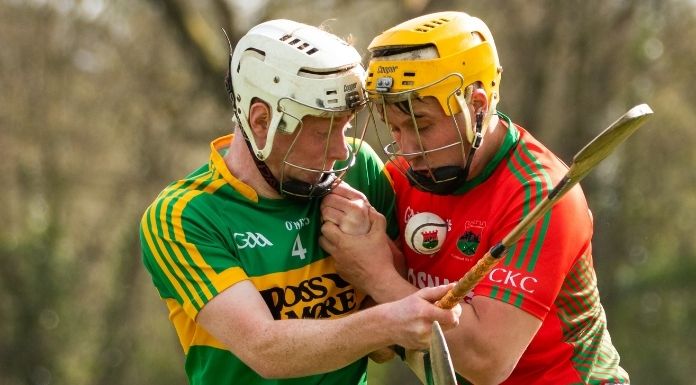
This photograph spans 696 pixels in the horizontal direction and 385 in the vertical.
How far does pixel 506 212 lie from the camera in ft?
15.9

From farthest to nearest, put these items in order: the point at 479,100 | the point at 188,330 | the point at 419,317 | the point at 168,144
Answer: the point at 168,144 → the point at 188,330 → the point at 479,100 → the point at 419,317

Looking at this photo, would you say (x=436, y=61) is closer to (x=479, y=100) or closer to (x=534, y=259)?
(x=479, y=100)

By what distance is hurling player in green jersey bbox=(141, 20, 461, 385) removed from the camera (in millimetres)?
4703

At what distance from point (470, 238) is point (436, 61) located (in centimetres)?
71

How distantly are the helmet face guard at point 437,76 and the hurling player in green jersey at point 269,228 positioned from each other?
0.14m

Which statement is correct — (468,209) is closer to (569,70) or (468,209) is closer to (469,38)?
(469,38)

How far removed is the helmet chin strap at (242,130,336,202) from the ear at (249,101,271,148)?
59mm

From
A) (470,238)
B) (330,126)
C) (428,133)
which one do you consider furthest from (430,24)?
(470,238)

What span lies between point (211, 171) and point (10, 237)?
59.1ft

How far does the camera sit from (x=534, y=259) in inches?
187

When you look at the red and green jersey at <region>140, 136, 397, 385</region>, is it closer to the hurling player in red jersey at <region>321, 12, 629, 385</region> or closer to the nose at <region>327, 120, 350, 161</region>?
the hurling player in red jersey at <region>321, 12, 629, 385</region>

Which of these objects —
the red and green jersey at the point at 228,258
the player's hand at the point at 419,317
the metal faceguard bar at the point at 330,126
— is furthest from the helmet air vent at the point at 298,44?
the player's hand at the point at 419,317

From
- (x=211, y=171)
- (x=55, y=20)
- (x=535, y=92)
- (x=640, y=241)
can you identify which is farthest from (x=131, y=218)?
(x=211, y=171)

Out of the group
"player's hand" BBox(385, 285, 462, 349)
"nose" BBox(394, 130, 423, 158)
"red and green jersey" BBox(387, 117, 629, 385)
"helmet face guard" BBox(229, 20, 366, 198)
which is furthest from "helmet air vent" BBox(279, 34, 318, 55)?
"player's hand" BBox(385, 285, 462, 349)
